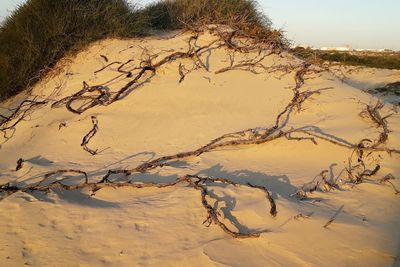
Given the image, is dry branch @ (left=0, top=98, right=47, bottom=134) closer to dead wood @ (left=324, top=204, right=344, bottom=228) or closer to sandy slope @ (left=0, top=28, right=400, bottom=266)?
sandy slope @ (left=0, top=28, right=400, bottom=266)

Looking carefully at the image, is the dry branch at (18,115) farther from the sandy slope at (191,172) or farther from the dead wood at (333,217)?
the dead wood at (333,217)

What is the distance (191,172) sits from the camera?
3.83 metres

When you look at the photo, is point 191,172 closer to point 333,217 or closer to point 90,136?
point 333,217

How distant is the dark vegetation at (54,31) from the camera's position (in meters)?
7.02

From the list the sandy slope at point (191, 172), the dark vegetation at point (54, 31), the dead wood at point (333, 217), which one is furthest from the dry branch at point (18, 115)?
the dead wood at point (333, 217)

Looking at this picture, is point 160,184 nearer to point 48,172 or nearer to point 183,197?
point 183,197

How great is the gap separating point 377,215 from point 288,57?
172 inches

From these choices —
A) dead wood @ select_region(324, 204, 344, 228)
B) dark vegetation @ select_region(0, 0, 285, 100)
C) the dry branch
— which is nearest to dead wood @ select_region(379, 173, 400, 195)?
dead wood @ select_region(324, 204, 344, 228)

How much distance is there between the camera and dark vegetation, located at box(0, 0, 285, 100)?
7020 mm

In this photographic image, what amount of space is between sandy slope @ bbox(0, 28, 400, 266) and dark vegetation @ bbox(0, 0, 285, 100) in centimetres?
40

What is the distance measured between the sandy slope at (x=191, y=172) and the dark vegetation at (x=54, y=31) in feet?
1.32

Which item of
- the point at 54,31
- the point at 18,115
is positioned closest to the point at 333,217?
the point at 18,115

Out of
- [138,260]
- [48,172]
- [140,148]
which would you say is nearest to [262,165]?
[140,148]

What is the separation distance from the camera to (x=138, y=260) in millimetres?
2498
